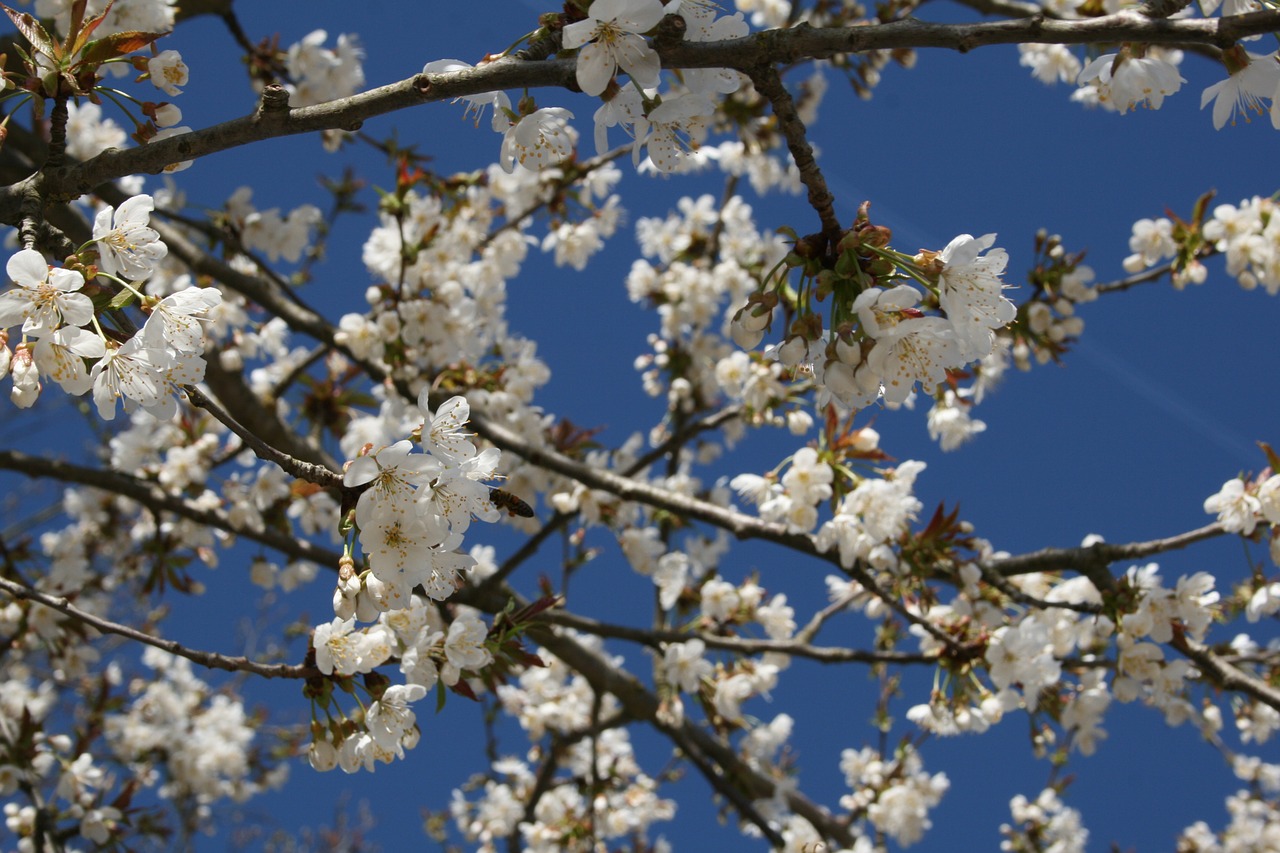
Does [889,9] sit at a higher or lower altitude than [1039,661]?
higher

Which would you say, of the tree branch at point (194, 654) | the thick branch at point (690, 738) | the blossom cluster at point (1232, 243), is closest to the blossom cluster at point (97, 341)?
the tree branch at point (194, 654)

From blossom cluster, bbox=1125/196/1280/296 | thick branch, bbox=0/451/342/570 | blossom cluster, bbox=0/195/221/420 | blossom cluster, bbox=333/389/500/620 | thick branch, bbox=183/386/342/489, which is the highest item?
blossom cluster, bbox=1125/196/1280/296

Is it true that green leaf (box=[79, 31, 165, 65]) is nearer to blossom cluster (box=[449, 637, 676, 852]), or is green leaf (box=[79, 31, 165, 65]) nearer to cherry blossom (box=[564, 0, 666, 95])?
cherry blossom (box=[564, 0, 666, 95])

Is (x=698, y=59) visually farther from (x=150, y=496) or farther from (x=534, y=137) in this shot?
(x=150, y=496)

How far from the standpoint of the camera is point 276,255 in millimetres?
3625

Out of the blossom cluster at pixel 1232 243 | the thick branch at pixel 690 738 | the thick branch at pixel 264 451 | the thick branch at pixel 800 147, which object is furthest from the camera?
the thick branch at pixel 690 738

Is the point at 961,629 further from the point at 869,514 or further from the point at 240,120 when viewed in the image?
the point at 240,120

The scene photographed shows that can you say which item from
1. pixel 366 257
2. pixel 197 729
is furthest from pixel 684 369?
pixel 197 729

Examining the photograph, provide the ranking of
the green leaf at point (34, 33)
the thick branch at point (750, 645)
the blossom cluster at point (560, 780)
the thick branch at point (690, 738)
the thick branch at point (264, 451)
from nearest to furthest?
the thick branch at point (264, 451)
the green leaf at point (34, 33)
the thick branch at point (750, 645)
the thick branch at point (690, 738)
the blossom cluster at point (560, 780)

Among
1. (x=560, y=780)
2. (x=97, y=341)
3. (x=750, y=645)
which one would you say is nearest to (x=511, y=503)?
(x=97, y=341)

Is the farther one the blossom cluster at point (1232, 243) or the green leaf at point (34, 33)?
the blossom cluster at point (1232, 243)

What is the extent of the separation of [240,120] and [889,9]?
3.01m

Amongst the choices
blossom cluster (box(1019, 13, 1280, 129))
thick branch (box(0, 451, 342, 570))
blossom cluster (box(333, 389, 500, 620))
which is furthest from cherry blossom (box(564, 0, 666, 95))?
thick branch (box(0, 451, 342, 570))

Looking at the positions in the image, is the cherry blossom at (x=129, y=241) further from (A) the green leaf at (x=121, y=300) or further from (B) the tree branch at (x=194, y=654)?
(B) the tree branch at (x=194, y=654)
